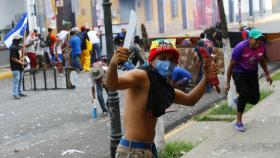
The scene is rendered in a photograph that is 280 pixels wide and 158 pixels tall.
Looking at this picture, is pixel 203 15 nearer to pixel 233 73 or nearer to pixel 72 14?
pixel 72 14

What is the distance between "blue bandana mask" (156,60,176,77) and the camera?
13.8ft

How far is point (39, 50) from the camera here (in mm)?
21719

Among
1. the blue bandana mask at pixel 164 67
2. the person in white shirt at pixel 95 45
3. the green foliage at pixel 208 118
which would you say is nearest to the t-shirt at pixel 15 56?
the green foliage at pixel 208 118

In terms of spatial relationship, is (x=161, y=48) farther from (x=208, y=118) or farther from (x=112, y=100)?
(x=208, y=118)

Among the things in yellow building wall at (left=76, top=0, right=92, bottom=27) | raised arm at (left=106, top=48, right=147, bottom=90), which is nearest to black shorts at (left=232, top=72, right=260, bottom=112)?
raised arm at (left=106, top=48, right=147, bottom=90)

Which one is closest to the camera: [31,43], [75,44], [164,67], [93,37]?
[164,67]

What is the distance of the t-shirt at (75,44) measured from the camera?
1978cm

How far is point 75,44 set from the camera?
19781 mm

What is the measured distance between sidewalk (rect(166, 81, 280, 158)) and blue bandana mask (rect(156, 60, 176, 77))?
3.15m

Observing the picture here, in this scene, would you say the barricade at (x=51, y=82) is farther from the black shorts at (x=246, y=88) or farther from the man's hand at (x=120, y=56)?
the man's hand at (x=120, y=56)

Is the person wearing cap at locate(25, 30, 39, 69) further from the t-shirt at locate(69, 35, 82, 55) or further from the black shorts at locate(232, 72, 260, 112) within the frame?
the black shorts at locate(232, 72, 260, 112)

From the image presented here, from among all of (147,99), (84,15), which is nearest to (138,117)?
(147,99)

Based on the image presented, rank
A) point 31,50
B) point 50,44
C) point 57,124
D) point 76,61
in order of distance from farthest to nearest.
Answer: point 50,44 → point 31,50 → point 76,61 → point 57,124

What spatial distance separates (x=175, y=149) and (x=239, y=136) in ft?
3.38
